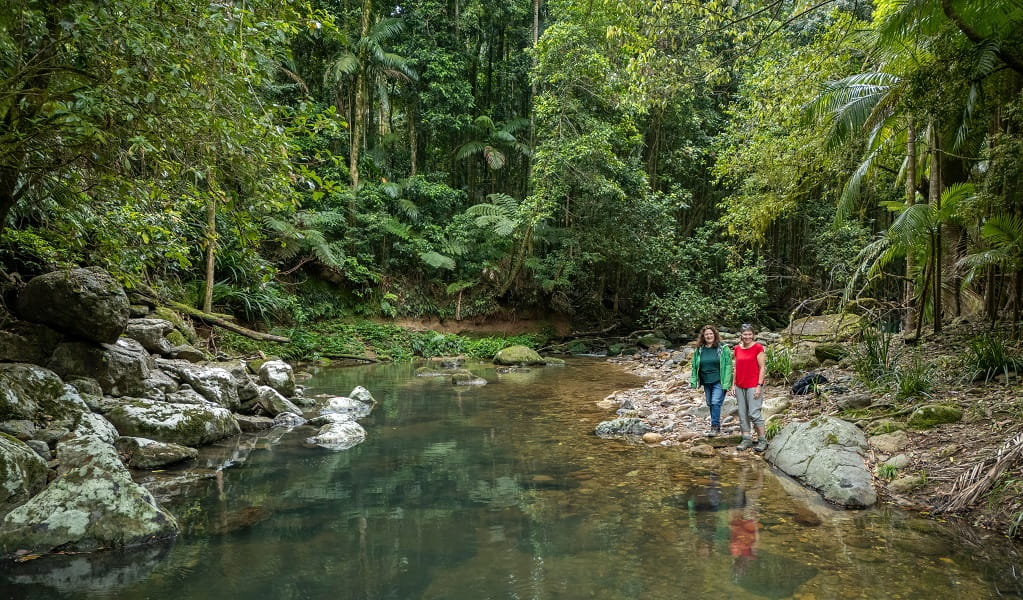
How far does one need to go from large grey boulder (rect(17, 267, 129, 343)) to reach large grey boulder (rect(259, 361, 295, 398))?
312 centimetres

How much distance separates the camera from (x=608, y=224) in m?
20.6

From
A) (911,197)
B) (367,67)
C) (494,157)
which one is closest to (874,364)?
(911,197)

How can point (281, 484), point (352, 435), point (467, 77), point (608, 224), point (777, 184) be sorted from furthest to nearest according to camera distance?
point (467, 77), point (608, 224), point (777, 184), point (352, 435), point (281, 484)

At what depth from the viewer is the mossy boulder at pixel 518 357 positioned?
56.4ft

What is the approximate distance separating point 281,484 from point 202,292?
39.9 feet

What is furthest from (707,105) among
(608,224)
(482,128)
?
(482,128)

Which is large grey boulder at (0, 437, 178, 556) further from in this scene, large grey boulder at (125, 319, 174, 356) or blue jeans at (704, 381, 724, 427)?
blue jeans at (704, 381, 724, 427)

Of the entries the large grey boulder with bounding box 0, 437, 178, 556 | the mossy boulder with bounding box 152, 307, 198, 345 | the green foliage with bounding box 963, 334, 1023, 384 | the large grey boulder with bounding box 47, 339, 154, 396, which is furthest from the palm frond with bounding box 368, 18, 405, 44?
the green foliage with bounding box 963, 334, 1023, 384

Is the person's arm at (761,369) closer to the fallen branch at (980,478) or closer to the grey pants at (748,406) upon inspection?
the grey pants at (748,406)

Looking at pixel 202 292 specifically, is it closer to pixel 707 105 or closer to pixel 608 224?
pixel 608 224

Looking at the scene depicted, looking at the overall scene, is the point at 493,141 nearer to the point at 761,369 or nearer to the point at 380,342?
the point at 380,342

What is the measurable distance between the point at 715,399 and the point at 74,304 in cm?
821

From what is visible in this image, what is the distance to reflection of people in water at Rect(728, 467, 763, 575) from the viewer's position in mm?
4137

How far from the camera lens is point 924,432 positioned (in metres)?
5.84
